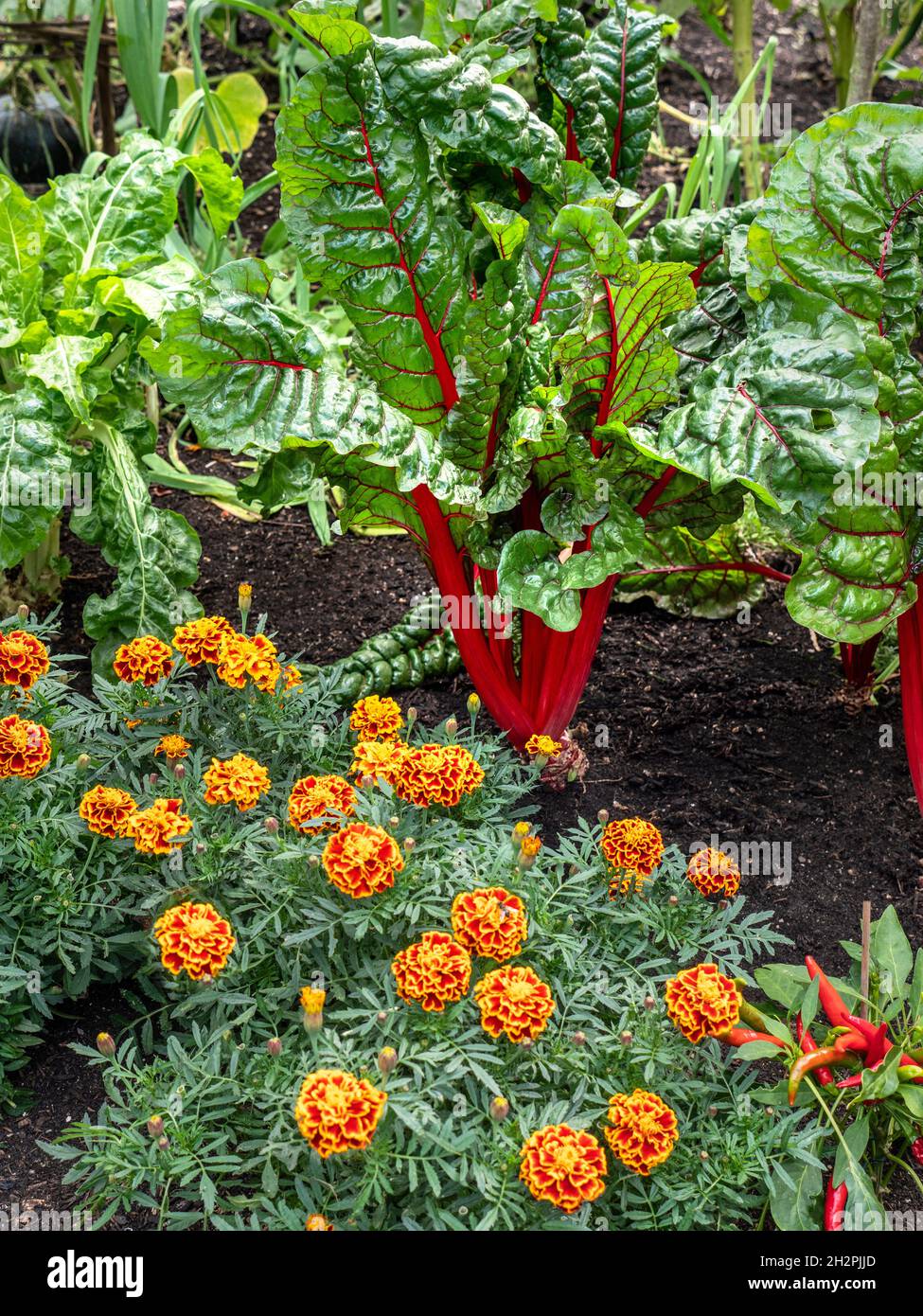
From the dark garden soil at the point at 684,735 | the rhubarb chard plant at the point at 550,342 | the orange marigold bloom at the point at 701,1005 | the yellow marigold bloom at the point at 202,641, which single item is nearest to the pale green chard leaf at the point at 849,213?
the rhubarb chard plant at the point at 550,342

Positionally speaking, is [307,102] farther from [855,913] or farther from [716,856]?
[855,913]

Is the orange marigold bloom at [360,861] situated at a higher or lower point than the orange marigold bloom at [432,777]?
lower

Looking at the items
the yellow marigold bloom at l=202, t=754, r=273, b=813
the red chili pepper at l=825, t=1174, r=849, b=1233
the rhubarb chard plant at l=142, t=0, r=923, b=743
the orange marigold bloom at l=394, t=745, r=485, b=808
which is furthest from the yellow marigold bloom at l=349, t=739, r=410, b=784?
the red chili pepper at l=825, t=1174, r=849, b=1233

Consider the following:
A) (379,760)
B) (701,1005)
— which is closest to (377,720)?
(379,760)

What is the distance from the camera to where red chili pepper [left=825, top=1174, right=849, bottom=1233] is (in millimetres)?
1676

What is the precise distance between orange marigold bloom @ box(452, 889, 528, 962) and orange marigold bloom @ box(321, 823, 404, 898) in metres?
0.10

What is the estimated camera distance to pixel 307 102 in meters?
2.04

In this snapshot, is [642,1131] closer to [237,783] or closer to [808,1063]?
[808,1063]

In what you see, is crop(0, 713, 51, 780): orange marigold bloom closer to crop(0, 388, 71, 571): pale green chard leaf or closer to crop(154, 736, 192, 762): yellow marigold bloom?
crop(154, 736, 192, 762): yellow marigold bloom

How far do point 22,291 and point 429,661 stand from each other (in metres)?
1.05

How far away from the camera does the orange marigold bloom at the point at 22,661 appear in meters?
1.90

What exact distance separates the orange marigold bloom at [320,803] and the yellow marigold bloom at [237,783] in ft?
0.17

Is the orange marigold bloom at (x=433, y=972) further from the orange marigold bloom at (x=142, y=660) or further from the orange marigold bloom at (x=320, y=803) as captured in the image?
the orange marigold bloom at (x=142, y=660)
